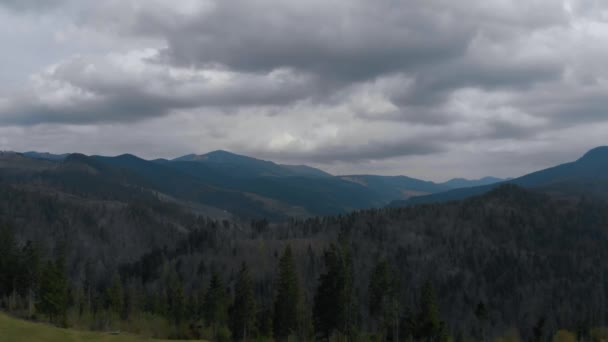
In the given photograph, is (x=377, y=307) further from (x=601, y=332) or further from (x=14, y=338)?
(x=601, y=332)

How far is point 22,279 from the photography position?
424ft

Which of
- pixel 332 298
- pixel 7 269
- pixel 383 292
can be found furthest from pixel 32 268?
pixel 383 292

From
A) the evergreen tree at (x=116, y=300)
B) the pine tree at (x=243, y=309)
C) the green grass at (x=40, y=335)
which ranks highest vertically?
the green grass at (x=40, y=335)

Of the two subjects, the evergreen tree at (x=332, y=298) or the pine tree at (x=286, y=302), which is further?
the pine tree at (x=286, y=302)

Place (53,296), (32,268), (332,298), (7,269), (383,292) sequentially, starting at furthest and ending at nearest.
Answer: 1. (32,268)
2. (7,269)
3. (383,292)
4. (53,296)
5. (332,298)

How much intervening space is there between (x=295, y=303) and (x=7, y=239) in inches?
3076

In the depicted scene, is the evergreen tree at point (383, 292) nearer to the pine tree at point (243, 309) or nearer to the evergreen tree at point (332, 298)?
the evergreen tree at point (332, 298)

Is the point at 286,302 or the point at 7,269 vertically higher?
the point at 7,269

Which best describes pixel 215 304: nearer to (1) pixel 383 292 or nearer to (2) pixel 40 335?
(1) pixel 383 292

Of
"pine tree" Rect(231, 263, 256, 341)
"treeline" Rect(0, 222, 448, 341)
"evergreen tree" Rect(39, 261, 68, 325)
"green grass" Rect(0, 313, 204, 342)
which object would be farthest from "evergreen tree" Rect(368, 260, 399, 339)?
"evergreen tree" Rect(39, 261, 68, 325)

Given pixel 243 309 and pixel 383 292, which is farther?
pixel 383 292

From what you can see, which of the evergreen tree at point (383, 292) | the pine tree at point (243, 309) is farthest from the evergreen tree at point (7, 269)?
the evergreen tree at point (383, 292)

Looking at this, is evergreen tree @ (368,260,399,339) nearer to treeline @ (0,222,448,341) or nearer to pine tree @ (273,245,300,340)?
treeline @ (0,222,448,341)

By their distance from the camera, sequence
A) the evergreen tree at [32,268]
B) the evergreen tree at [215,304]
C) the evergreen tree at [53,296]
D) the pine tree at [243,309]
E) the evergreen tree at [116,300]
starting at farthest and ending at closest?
the evergreen tree at [116,300], the evergreen tree at [215,304], the evergreen tree at [32,268], the pine tree at [243,309], the evergreen tree at [53,296]
